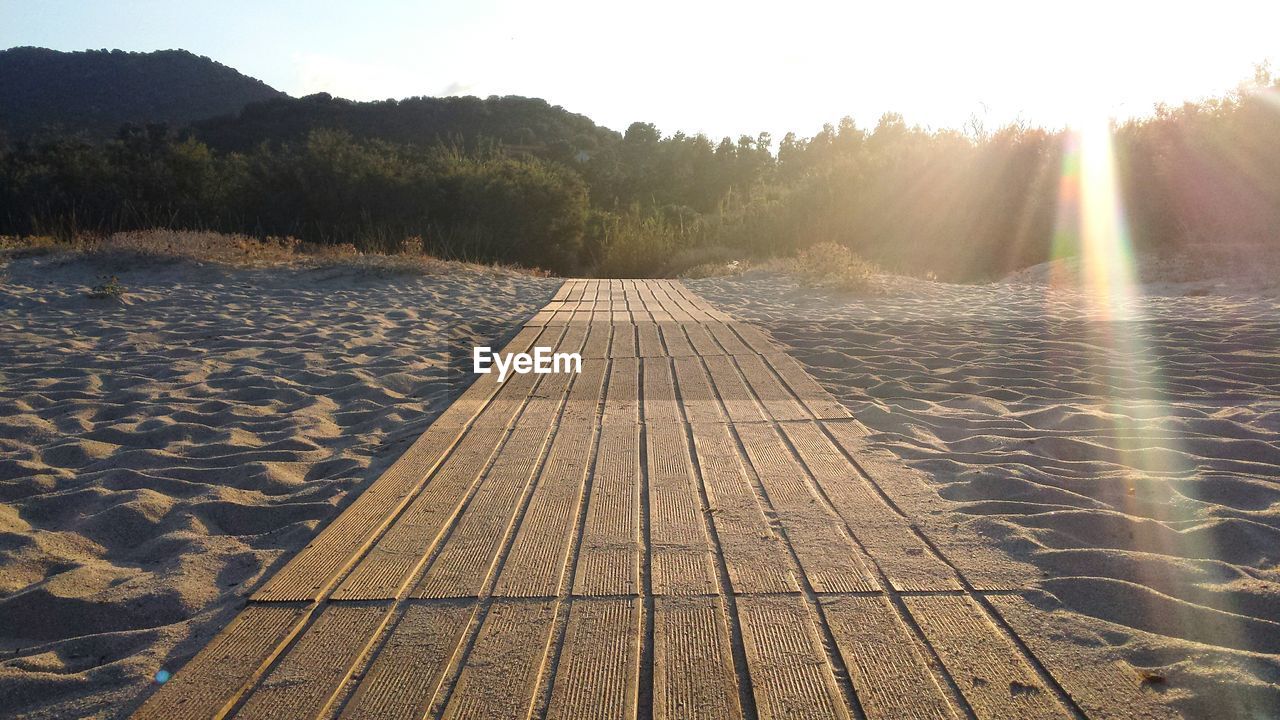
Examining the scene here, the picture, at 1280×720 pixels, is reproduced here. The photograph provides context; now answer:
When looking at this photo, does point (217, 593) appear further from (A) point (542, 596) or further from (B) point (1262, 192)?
(B) point (1262, 192)

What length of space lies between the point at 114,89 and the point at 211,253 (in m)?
41.9

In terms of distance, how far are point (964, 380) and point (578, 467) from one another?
2705mm

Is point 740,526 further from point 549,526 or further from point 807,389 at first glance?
point 807,389

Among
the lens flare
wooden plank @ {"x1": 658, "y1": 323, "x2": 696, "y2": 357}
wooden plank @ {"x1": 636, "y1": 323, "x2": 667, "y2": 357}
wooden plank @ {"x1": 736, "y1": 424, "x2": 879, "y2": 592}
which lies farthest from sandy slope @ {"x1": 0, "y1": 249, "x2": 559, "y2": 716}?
the lens flare

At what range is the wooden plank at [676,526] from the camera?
218 centimetres

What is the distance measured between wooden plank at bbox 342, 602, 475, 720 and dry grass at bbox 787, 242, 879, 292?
27.3 feet

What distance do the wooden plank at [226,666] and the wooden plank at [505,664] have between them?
1.52ft

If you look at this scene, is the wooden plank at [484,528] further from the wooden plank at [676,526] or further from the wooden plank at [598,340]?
the wooden plank at [598,340]

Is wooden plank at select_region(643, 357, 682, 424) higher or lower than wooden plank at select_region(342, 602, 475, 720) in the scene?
higher

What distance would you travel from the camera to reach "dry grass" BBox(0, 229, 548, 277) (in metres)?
9.88

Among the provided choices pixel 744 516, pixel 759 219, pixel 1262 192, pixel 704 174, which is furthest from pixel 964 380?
pixel 704 174

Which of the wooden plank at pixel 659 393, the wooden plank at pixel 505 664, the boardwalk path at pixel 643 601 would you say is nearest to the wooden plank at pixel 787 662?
the boardwalk path at pixel 643 601

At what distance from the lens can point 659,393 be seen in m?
4.41

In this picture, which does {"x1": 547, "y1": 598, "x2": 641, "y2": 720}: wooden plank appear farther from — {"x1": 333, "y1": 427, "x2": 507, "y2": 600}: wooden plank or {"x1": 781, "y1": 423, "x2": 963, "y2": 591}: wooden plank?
{"x1": 781, "y1": 423, "x2": 963, "y2": 591}: wooden plank
